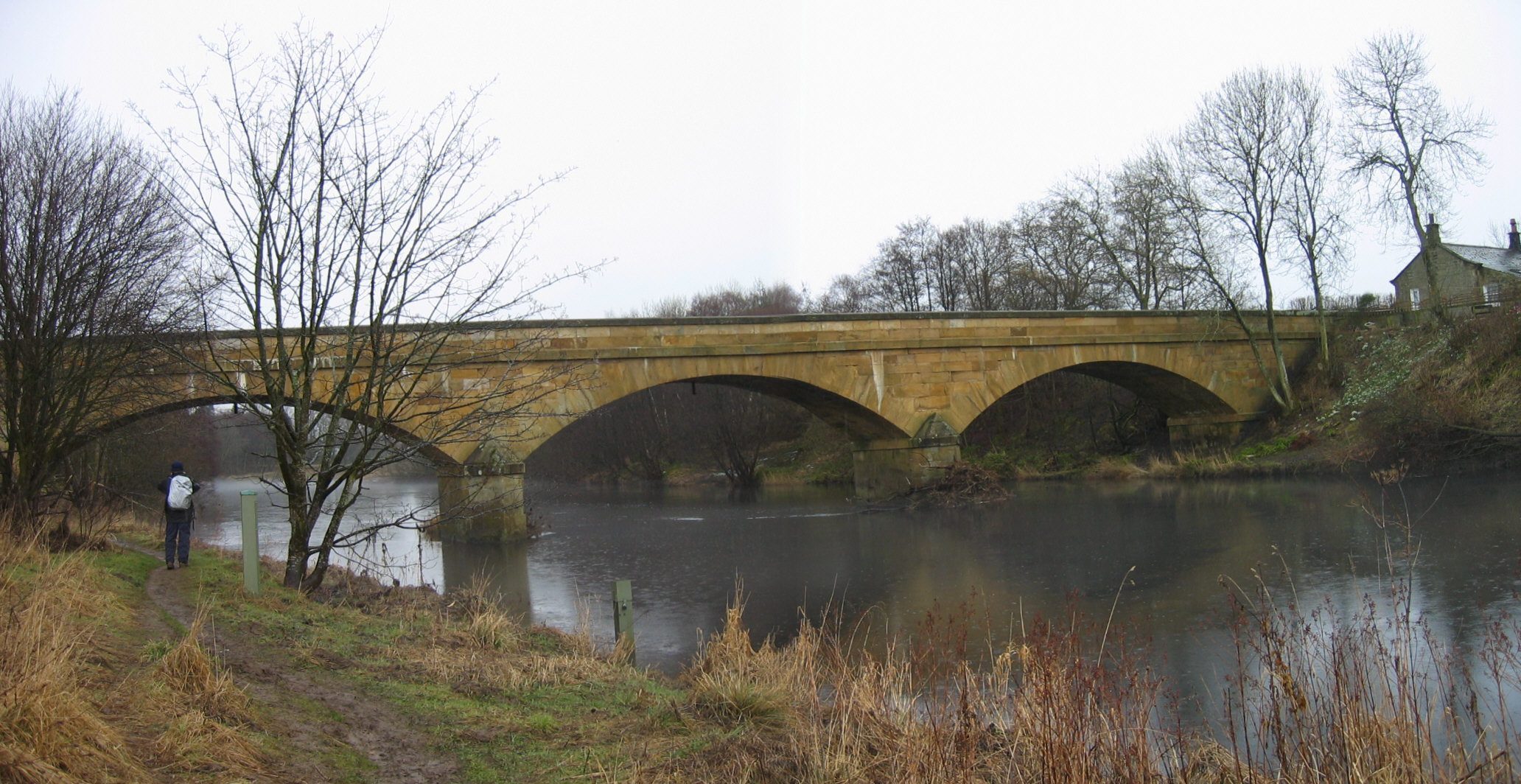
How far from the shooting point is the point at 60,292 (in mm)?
10445

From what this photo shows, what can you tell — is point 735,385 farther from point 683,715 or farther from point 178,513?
point 683,715

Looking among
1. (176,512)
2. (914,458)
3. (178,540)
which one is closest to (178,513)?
(176,512)

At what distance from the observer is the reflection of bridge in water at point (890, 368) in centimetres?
1891

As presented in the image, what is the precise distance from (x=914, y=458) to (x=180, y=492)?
1527cm

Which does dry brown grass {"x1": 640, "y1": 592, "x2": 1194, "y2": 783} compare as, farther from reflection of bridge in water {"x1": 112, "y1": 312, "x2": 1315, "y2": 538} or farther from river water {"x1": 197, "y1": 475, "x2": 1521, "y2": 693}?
reflection of bridge in water {"x1": 112, "y1": 312, "x2": 1315, "y2": 538}

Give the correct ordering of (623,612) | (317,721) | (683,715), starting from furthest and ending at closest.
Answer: (623,612) < (683,715) < (317,721)

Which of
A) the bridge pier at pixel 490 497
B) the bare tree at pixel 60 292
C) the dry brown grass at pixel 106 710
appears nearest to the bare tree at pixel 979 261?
the bridge pier at pixel 490 497

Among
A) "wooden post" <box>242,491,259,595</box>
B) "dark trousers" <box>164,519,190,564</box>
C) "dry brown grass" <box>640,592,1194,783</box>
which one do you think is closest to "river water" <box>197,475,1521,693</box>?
"dry brown grass" <box>640,592,1194,783</box>

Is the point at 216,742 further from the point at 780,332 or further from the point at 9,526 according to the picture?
the point at 780,332

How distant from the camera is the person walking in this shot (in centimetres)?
1041

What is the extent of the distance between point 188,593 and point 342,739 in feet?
17.2

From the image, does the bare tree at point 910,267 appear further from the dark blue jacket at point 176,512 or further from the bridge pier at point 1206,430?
the dark blue jacket at point 176,512

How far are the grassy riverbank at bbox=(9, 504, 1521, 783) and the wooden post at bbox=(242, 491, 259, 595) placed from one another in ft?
6.43

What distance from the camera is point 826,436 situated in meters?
38.3
